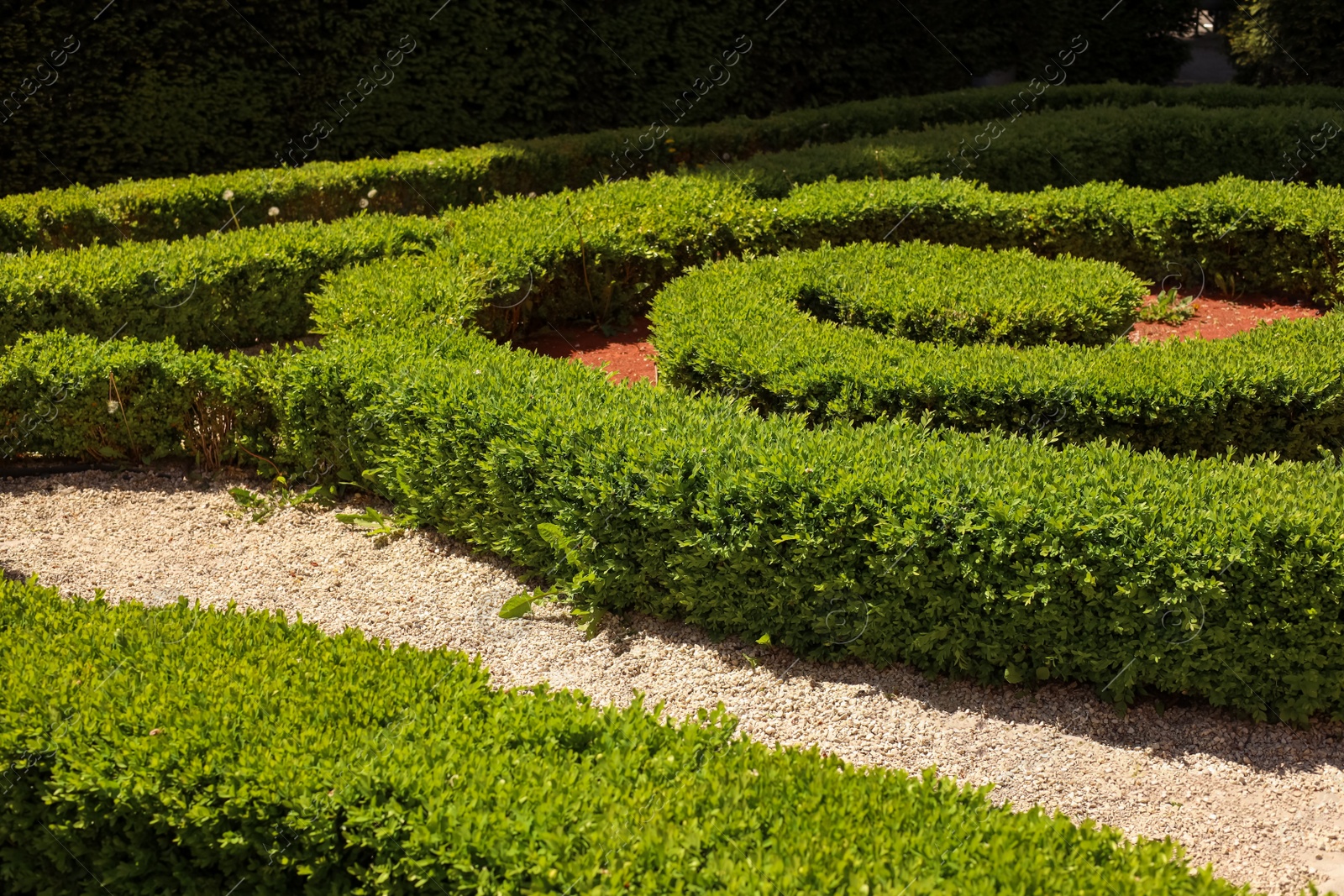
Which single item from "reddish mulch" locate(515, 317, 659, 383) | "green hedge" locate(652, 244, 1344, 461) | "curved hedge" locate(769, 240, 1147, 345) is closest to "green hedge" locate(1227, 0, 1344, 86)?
"curved hedge" locate(769, 240, 1147, 345)

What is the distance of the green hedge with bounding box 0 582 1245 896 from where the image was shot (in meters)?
2.95

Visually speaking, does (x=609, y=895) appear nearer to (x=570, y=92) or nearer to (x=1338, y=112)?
(x=1338, y=112)

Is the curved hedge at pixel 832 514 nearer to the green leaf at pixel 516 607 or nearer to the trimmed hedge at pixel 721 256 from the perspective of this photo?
the green leaf at pixel 516 607

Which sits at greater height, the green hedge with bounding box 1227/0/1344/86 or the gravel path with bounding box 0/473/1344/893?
the green hedge with bounding box 1227/0/1344/86

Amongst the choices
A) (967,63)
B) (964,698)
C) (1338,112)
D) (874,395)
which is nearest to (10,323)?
(874,395)

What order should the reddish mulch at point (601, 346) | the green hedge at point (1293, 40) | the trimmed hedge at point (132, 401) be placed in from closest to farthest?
the trimmed hedge at point (132, 401) < the reddish mulch at point (601, 346) < the green hedge at point (1293, 40)

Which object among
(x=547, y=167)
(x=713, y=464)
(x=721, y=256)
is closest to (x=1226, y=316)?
(x=721, y=256)

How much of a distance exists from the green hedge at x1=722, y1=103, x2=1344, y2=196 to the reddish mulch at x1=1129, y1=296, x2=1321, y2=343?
278cm

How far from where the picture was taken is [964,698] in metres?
4.95

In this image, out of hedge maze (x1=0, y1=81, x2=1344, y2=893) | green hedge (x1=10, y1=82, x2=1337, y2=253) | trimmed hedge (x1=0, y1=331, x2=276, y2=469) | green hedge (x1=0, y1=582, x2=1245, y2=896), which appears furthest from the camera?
green hedge (x1=10, y1=82, x2=1337, y2=253)

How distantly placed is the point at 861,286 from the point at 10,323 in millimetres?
6381

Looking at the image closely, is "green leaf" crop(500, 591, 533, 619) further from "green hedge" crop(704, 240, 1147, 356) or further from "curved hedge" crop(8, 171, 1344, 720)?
"green hedge" crop(704, 240, 1147, 356)

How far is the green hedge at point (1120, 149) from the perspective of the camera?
498 inches

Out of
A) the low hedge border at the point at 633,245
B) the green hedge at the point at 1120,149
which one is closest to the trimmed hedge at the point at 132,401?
the low hedge border at the point at 633,245
